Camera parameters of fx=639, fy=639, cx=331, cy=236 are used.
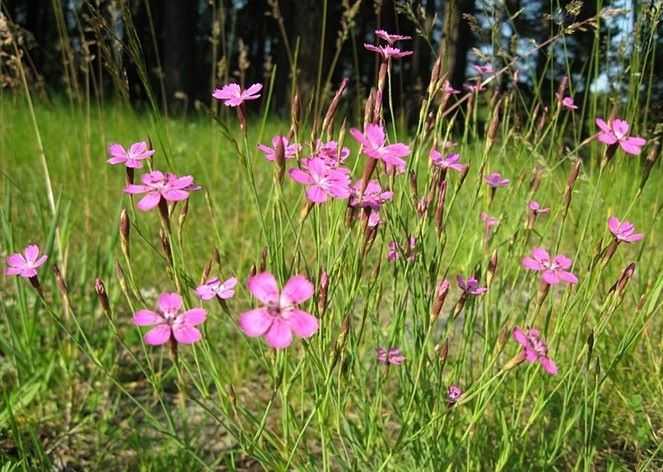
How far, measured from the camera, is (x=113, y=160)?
2.81 feet

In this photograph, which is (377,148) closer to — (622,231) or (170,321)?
(170,321)

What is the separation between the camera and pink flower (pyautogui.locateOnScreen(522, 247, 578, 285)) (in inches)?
34.3

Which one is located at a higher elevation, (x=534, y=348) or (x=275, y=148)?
(x=275, y=148)

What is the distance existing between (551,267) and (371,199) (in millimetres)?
294

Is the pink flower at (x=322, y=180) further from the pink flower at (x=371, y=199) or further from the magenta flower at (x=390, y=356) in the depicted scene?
the magenta flower at (x=390, y=356)

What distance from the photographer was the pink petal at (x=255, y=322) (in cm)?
58

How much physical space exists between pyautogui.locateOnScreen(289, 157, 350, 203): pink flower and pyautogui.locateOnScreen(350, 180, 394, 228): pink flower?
0.05 metres

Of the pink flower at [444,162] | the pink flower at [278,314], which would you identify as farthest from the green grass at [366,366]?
the pink flower at [278,314]

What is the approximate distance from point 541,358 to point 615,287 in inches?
7.4

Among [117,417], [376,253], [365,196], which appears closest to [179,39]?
[376,253]

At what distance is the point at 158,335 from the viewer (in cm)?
69

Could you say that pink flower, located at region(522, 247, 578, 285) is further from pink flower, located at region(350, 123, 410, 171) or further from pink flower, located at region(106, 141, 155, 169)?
pink flower, located at region(106, 141, 155, 169)

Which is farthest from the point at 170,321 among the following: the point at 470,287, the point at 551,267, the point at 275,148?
the point at 551,267

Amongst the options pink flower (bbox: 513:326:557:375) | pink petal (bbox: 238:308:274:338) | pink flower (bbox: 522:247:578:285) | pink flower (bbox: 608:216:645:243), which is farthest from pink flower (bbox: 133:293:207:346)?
pink flower (bbox: 608:216:645:243)
